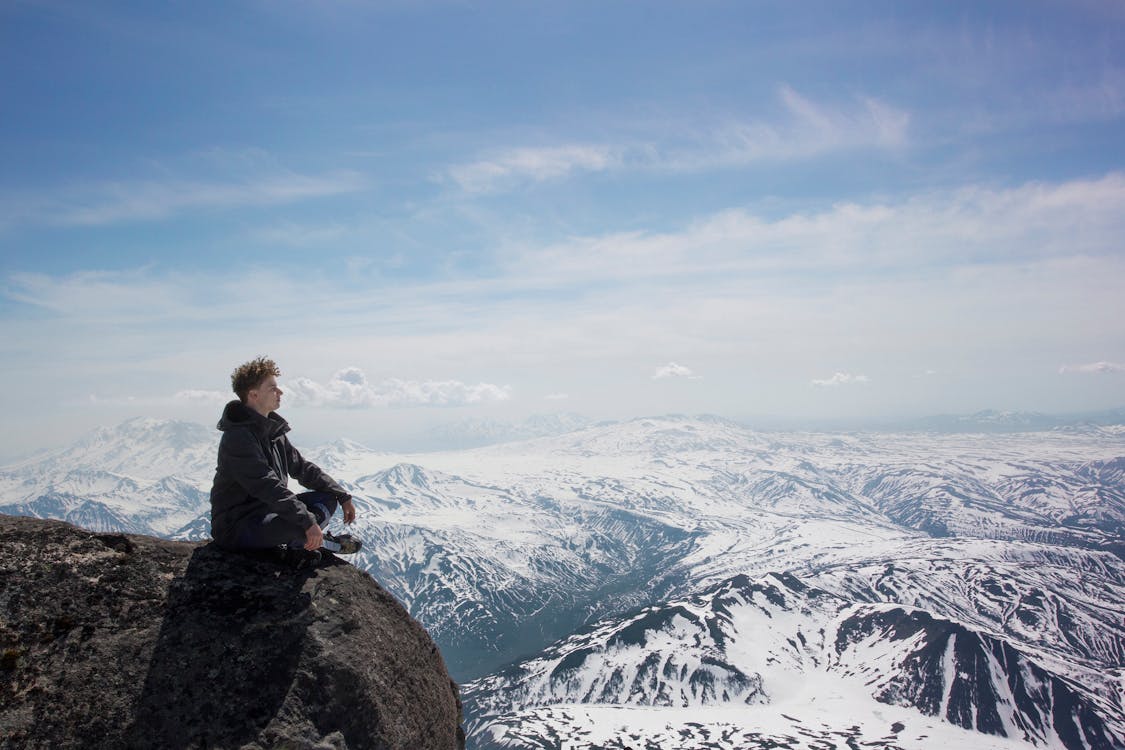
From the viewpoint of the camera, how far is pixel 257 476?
35.2 feet

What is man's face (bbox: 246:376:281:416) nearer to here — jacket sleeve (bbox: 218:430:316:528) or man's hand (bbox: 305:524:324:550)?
jacket sleeve (bbox: 218:430:316:528)

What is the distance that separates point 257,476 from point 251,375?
2186 mm

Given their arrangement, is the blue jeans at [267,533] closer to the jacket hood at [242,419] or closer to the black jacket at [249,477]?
the black jacket at [249,477]

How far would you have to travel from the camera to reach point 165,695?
29.3ft

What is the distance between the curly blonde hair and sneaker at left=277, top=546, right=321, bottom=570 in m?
2.90

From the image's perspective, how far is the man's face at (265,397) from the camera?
11.7m

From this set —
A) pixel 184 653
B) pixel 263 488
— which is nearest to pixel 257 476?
pixel 263 488

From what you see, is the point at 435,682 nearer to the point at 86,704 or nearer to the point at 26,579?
the point at 86,704

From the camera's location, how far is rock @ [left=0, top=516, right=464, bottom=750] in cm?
861

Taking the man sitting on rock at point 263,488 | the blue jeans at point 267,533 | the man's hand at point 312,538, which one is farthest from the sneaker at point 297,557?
the man's hand at point 312,538

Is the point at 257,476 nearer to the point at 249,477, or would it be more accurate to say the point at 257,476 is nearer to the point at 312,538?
the point at 249,477

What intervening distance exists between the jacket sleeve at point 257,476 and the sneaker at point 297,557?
0.84 metres

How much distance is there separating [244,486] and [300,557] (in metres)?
1.70

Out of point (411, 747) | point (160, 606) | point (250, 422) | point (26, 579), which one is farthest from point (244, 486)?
point (411, 747)
